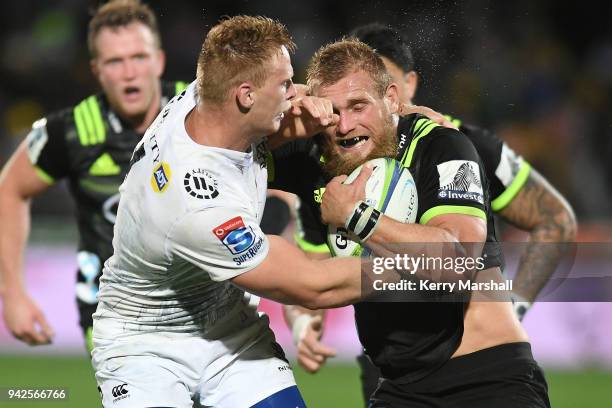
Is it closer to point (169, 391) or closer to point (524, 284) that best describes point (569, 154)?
point (524, 284)

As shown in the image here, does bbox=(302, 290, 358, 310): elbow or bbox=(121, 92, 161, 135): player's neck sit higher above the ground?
bbox=(121, 92, 161, 135): player's neck

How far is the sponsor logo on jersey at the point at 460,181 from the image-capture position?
13.5 feet

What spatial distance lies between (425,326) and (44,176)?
10.3ft

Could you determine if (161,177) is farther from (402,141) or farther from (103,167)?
(103,167)

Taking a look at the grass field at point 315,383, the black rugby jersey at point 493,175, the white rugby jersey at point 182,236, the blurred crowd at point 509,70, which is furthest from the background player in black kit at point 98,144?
the white rugby jersey at point 182,236

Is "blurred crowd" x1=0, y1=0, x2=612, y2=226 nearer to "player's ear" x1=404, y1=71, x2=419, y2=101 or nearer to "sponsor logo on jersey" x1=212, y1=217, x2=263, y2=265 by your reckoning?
"player's ear" x1=404, y1=71, x2=419, y2=101

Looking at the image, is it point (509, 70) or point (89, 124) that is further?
point (509, 70)

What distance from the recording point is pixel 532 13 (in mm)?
11250

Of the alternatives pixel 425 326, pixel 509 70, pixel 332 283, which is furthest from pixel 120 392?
pixel 509 70

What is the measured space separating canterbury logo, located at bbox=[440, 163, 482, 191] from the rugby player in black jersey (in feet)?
0.17

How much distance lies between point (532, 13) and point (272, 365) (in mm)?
7723

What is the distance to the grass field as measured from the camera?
8.52 metres

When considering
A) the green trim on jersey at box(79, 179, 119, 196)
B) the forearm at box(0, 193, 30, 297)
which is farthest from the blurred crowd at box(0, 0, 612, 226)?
the forearm at box(0, 193, 30, 297)

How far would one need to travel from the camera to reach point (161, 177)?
4027 mm
